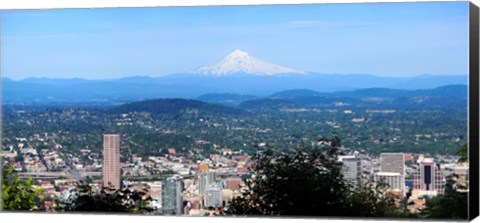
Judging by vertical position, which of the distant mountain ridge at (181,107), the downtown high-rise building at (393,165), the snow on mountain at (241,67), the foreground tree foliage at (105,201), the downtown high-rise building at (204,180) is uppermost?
the snow on mountain at (241,67)

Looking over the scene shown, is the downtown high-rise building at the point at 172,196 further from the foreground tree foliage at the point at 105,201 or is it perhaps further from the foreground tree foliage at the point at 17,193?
the foreground tree foliage at the point at 17,193

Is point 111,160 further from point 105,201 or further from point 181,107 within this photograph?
point 181,107

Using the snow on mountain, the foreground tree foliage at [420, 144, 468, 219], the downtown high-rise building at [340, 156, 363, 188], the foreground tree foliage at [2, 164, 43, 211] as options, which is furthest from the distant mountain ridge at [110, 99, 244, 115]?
the foreground tree foliage at [420, 144, 468, 219]

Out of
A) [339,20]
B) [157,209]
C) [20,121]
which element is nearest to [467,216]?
[339,20]

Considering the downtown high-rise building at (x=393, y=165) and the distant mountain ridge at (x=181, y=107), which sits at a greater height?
the distant mountain ridge at (x=181, y=107)

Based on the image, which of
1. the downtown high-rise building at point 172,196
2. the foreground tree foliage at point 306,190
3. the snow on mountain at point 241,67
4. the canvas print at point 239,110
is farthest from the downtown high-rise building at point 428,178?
the downtown high-rise building at point 172,196

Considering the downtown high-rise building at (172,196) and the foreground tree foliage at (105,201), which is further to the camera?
the foreground tree foliage at (105,201)
